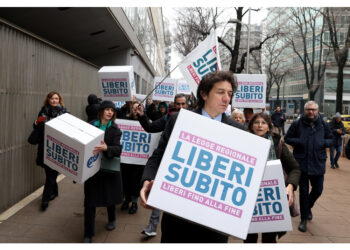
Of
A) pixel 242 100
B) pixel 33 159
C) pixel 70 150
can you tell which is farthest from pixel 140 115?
pixel 242 100

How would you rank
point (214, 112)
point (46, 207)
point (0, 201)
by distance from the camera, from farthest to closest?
point (46, 207)
point (0, 201)
point (214, 112)

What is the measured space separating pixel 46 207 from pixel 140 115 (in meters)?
2.35

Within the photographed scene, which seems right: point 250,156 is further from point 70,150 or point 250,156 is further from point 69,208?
point 69,208

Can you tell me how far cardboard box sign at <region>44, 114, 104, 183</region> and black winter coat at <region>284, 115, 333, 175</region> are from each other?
3.33 meters

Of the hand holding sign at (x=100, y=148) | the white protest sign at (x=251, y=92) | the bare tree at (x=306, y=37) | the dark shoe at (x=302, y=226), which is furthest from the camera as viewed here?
the bare tree at (x=306, y=37)

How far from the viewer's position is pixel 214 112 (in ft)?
7.55

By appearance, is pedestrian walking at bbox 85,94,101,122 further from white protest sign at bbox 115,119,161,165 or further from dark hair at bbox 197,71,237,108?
dark hair at bbox 197,71,237,108

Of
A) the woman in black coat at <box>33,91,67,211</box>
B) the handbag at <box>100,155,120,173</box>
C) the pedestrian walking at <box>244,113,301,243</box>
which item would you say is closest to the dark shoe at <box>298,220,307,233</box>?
the pedestrian walking at <box>244,113,301,243</box>

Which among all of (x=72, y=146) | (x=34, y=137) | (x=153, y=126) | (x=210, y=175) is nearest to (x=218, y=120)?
(x=210, y=175)

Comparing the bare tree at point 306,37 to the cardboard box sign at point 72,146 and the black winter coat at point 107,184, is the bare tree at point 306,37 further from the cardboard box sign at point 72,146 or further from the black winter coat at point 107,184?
the cardboard box sign at point 72,146

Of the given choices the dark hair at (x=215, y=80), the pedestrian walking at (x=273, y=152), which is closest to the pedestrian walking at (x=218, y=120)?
the dark hair at (x=215, y=80)

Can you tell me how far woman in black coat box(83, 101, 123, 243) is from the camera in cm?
420

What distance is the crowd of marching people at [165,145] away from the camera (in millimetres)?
2277

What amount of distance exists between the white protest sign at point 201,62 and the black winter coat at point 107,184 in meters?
1.70
